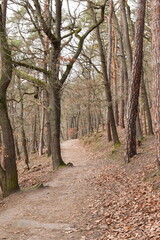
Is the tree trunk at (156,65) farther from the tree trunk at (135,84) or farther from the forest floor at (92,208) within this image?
the tree trunk at (135,84)

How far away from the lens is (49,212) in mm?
7438

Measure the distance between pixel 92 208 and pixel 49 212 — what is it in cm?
126

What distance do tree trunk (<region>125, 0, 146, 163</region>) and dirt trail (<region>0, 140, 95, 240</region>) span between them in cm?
227

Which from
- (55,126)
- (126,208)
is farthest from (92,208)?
(55,126)

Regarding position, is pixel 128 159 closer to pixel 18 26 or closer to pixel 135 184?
pixel 135 184

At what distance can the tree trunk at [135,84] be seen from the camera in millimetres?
10273

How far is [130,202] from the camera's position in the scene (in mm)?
6832

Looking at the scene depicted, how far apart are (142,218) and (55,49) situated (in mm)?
9928

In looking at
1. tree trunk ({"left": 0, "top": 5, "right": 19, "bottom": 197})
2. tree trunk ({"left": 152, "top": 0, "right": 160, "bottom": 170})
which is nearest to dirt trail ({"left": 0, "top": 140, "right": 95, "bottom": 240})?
tree trunk ({"left": 0, "top": 5, "right": 19, "bottom": 197})

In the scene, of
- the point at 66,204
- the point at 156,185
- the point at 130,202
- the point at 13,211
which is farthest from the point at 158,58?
the point at 13,211

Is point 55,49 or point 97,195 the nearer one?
point 97,195

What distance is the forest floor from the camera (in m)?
5.54

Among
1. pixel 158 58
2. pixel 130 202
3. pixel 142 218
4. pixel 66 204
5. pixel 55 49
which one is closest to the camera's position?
pixel 142 218

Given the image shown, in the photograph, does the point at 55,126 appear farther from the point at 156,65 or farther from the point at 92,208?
the point at 156,65
